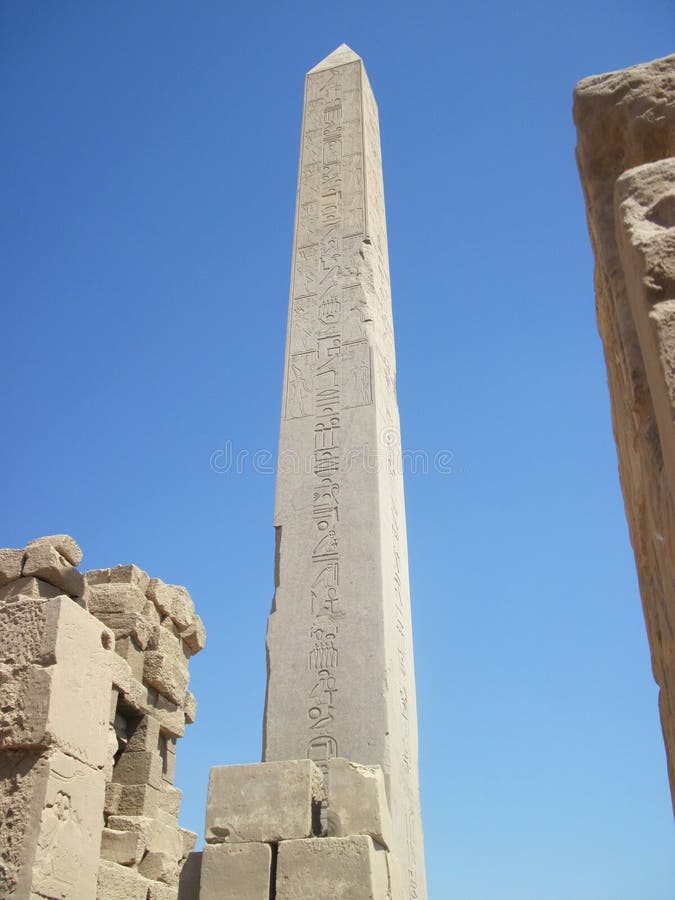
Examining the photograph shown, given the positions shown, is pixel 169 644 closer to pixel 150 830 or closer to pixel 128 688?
pixel 128 688

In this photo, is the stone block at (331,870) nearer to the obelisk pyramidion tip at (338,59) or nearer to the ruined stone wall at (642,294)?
the ruined stone wall at (642,294)

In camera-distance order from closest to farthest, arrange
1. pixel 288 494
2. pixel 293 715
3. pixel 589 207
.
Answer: pixel 589 207 < pixel 293 715 < pixel 288 494

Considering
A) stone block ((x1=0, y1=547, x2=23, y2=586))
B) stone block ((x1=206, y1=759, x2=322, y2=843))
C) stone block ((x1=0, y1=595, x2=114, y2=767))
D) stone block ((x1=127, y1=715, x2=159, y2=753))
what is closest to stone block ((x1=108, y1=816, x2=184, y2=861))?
stone block ((x1=127, y1=715, x2=159, y2=753))

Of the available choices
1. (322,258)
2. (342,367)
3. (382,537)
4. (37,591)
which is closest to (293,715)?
(382,537)

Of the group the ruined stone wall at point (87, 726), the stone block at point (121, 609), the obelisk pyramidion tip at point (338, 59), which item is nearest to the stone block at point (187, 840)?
the ruined stone wall at point (87, 726)

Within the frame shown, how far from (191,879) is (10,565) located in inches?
61.9

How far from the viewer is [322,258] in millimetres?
6668

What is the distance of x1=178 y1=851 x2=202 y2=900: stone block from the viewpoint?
12.9ft

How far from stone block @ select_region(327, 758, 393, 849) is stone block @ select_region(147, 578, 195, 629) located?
5.14ft

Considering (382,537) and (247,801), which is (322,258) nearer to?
(382,537)

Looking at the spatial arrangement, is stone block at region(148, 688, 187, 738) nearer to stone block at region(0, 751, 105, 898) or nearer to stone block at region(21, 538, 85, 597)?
stone block at region(21, 538, 85, 597)

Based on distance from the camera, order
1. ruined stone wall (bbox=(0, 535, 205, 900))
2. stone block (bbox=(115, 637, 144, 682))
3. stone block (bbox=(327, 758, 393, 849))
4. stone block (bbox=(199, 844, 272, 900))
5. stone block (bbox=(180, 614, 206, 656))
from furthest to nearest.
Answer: stone block (bbox=(180, 614, 206, 656)), stone block (bbox=(115, 637, 144, 682)), stone block (bbox=(327, 758, 393, 849)), stone block (bbox=(199, 844, 272, 900)), ruined stone wall (bbox=(0, 535, 205, 900))

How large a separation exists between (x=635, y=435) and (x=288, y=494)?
4.23 meters

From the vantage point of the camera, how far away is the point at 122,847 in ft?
14.0
